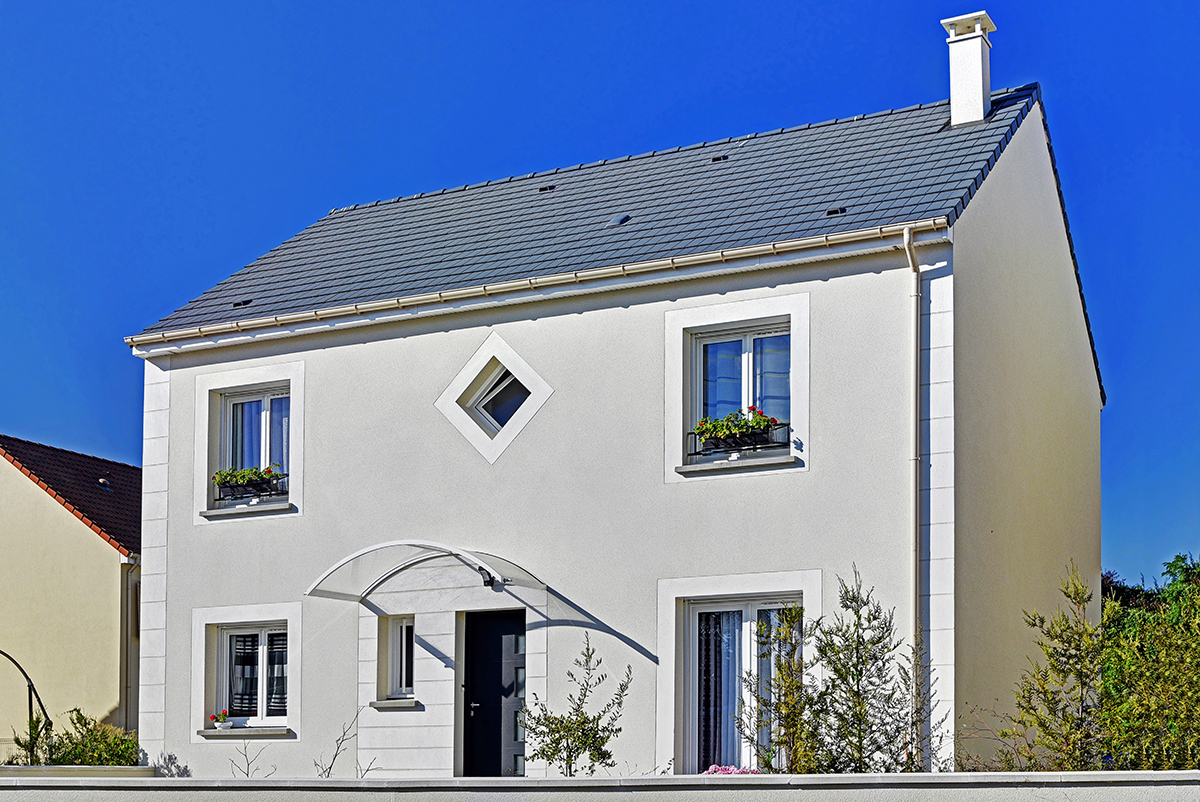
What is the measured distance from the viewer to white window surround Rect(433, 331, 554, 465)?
51.5 feet

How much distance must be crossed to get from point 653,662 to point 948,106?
7.70 m

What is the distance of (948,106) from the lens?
A: 57.3 feet

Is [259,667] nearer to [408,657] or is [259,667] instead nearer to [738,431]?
[408,657]

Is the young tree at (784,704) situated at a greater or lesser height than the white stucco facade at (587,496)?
lesser

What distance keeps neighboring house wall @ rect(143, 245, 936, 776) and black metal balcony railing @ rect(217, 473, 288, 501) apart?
349 mm

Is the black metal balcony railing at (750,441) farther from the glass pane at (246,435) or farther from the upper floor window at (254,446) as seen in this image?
the glass pane at (246,435)

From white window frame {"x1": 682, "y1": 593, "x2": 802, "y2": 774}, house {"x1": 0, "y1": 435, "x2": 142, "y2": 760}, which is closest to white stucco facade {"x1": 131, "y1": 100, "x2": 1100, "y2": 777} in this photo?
white window frame {"x1": 682, "y1": 593, "x2": 802, "y2": 774}

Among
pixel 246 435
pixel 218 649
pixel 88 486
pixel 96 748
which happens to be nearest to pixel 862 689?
pixel 218 649

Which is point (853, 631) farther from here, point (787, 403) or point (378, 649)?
point (378, 649)

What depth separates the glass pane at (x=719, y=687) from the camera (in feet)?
46.3

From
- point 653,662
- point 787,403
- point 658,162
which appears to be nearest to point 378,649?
point 653,662

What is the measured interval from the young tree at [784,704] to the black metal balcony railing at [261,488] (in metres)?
6.13

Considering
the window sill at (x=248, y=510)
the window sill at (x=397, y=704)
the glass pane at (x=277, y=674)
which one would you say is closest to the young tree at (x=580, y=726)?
the window sill at (x=397, y=704)

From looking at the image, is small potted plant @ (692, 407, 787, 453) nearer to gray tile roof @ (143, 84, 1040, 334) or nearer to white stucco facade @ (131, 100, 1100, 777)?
white stucco facade @ (131, 100, 1100, 777)
